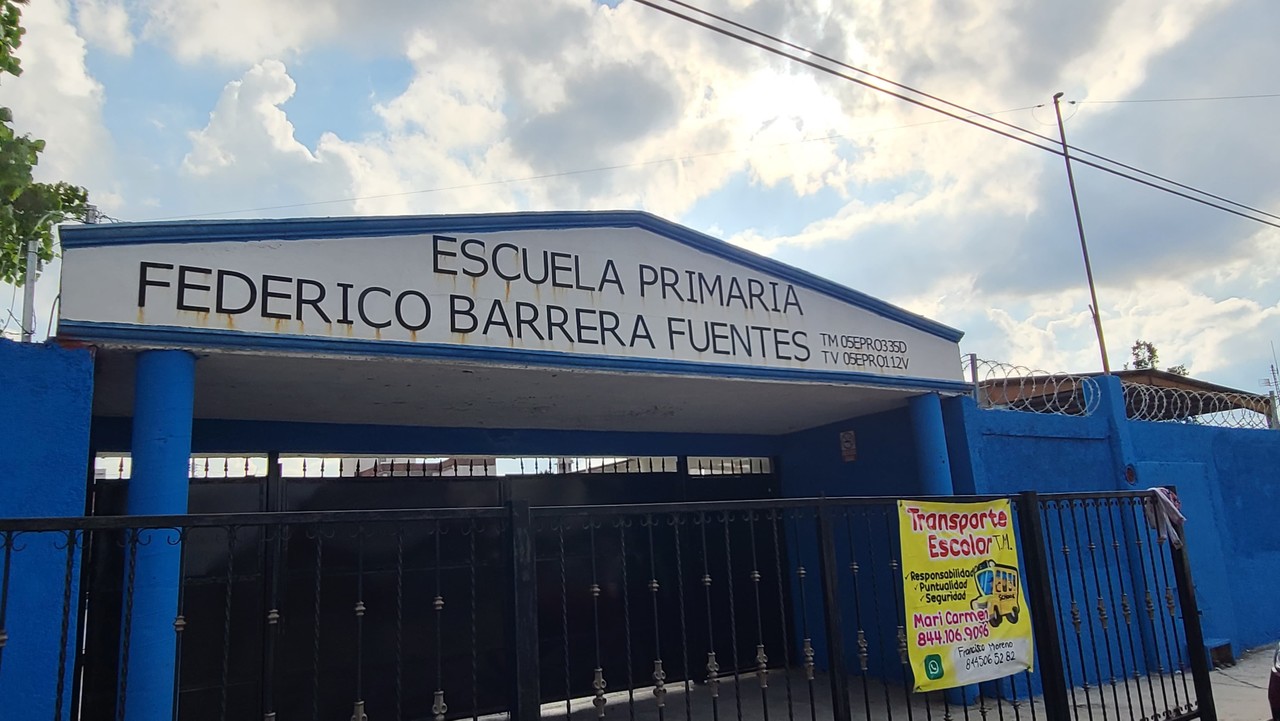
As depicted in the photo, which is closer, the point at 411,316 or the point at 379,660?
the point at 411,316

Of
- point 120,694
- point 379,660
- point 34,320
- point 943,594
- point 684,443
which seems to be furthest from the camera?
point 684,443

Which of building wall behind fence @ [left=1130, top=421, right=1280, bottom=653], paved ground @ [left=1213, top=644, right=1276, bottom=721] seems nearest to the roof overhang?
paved ground @ [left=1213, top=644, right=1276, bottom=721]

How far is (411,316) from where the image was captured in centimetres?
538

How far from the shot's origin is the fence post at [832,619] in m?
4.34

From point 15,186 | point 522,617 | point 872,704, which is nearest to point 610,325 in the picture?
point 522,617

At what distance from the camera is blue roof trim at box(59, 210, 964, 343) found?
15.3 ft

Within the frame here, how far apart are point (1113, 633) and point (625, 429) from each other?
5438 millimetres

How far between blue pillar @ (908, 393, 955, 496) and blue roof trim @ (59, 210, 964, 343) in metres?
0.73

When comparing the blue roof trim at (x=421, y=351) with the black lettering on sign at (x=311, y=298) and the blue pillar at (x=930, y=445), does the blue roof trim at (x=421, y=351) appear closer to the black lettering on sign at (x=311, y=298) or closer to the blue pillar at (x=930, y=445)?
the black lettering on sign at (x=311, y=298)

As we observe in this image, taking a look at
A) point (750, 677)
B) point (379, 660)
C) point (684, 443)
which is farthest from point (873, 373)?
point (379, 660)

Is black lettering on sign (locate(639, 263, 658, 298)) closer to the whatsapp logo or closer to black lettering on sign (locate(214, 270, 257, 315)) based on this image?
black lettering on sign (locate(214, 270, 257, 315))

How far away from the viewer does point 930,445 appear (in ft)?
26.0

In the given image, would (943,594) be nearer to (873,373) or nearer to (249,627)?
(873,373)

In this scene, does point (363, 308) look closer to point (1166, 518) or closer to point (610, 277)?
point (610, 277)
